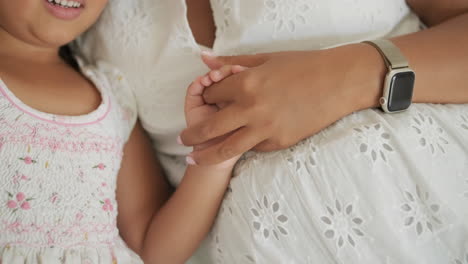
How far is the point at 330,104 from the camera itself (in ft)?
2.27

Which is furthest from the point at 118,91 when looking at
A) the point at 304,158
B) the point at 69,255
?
the point at 304,158

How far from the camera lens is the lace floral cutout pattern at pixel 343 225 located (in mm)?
657

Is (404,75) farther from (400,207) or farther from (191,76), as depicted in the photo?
(191,76)

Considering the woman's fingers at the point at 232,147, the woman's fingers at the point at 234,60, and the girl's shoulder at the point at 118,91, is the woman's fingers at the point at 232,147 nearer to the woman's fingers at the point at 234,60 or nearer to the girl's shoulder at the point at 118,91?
the woman's fingers at the point at 234,60

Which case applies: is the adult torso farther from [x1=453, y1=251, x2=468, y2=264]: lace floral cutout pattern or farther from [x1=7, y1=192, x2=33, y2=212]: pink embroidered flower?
[x1=453, y1=251, x2=468, y2=264]: lace floral cutout pattern

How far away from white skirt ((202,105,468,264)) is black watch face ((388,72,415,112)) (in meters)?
0.02

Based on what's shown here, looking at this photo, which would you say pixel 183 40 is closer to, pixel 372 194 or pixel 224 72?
pixel 224 72

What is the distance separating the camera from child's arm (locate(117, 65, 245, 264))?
2.66 ft

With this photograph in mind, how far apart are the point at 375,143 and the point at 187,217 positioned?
392mm

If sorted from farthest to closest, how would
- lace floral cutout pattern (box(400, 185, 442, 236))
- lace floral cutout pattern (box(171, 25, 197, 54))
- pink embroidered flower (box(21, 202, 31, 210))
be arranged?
lace floral cutout pattern (box(171, 25, 197, 54)) < pink embroidered flower (box(21, 202, 31, 210)) < lace floral cutout pattern (box(400, 185, 442, 236))

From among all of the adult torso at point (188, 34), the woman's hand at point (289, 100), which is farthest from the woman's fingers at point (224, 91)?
the adult torso at point (188, 34)

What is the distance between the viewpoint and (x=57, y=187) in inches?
31.0

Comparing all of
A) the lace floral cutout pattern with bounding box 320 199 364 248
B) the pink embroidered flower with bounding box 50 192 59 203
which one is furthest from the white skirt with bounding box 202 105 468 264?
the pink embroidered flower with bounding box 50 192 59 203

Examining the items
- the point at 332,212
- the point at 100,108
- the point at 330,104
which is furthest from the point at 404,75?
the point at 100,108
